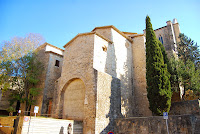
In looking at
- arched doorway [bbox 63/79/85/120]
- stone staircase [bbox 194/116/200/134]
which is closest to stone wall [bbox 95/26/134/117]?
arched doorway [bbox 63/79/85/120]

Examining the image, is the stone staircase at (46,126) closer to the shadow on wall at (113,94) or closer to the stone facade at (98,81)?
the stone facade at (98,81)

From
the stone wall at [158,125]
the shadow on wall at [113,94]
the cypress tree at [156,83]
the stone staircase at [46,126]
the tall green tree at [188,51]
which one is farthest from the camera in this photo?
the tall green tree at [188,51]

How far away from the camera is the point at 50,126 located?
10.4 metres

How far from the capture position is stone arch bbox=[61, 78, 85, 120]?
13.1m

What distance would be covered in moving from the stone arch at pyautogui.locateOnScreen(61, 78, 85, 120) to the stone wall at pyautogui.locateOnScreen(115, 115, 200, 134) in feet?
10.9

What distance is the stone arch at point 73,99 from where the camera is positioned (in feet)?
43.0

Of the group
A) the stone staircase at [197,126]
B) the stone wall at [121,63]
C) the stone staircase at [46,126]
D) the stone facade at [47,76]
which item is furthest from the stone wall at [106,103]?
the stone facade at [47,76]

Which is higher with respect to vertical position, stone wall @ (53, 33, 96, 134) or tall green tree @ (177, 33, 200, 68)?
tall green tree @ (177, 33, 200, 68)

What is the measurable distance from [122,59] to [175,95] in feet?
21.8

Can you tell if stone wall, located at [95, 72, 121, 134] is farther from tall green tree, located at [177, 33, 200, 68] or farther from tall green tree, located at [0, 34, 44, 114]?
tall green tree, located at [177, 33, 200, 68]

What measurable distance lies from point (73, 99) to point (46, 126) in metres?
3.96

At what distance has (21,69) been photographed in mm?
17484

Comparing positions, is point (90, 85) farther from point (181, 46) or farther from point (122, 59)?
point (181, 46)

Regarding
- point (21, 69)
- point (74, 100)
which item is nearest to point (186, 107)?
point (74, 100)
